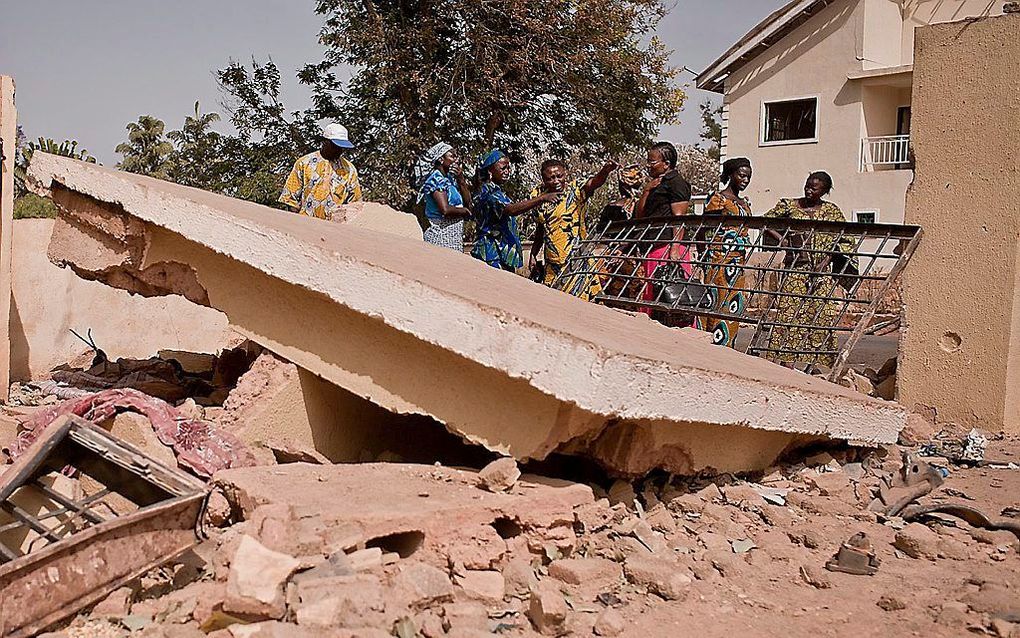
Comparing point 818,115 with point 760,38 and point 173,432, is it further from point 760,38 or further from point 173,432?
point 173,432

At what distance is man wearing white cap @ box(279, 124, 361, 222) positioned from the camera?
7.11 m

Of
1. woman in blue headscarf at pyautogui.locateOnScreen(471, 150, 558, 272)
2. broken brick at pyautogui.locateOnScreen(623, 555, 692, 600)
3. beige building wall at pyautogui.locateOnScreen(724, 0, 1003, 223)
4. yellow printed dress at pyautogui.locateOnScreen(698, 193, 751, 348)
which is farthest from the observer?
beige building wall at pyautogui.locateOnScreen(724, 0, 1003, 223)

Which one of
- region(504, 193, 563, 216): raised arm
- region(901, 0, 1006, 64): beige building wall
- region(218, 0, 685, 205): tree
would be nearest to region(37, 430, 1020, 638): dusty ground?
region(504, 193, 563, 216): raised arm

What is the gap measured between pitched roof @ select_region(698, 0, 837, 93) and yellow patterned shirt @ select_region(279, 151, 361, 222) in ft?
49.2

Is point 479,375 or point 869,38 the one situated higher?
point 869,38

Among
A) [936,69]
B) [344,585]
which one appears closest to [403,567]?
[344,585]

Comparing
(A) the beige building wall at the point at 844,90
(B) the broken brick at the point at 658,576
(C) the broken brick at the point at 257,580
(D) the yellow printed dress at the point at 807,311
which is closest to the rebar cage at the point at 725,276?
(D) the yellow printed dress at the point at 807,311

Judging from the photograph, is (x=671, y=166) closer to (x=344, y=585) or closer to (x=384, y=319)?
(x=384, y=319)

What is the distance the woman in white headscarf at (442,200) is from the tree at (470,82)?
5.61 metres

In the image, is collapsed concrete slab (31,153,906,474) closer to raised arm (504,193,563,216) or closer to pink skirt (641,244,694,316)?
pink skirt (641,244,694,316)

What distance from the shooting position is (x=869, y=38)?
19.1m

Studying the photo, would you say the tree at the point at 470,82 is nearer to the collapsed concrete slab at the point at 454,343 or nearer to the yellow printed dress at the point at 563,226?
the yellow printed dress at the point at 563,226

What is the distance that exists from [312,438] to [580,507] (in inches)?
51.1

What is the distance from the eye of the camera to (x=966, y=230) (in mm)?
5012
